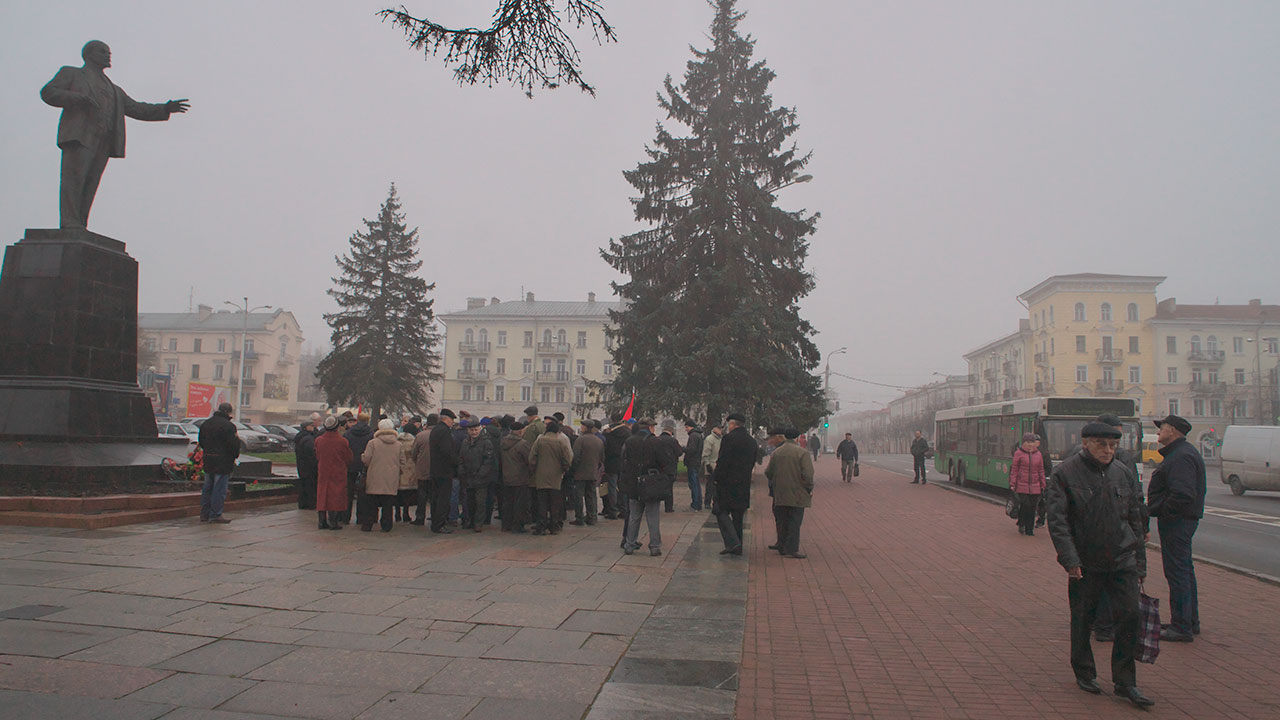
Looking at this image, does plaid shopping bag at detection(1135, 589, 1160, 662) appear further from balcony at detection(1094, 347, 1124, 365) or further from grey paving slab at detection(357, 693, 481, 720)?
balcony at detection(1094, 347, 1124, 365)

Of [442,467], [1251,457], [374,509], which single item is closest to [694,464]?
[442,467]

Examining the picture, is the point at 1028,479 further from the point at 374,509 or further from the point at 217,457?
the point at 217,457

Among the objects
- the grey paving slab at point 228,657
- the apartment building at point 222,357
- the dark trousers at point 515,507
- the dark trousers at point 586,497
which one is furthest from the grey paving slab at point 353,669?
the apartment building at point 222,357

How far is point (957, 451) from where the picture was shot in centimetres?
2548

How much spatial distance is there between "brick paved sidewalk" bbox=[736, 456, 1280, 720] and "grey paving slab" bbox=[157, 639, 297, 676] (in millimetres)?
2930

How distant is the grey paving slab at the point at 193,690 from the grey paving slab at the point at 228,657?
12cm

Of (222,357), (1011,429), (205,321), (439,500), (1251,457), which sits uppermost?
(205,321)

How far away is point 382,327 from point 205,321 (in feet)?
175

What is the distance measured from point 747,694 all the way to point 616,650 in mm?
1077

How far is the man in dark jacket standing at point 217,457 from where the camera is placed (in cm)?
1035

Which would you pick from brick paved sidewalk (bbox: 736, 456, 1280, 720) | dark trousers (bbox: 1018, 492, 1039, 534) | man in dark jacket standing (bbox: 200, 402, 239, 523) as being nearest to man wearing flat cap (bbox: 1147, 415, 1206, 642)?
brick paved sidewalk (bbox: 736, 456, 1280, 720)

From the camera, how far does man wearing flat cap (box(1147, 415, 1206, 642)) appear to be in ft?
19.7

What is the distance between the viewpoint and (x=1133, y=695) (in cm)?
445

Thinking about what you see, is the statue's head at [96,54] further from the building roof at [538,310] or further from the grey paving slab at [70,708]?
the building roof at [538,310]
